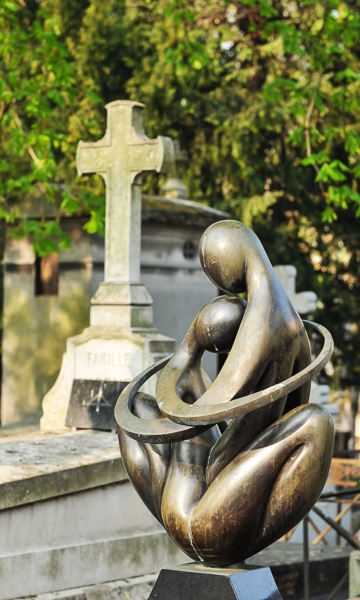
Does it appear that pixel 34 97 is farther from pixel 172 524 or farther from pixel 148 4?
pixel 172 524

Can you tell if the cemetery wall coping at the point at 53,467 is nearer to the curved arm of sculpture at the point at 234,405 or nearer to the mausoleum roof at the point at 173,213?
the curved arm of sculpture at the point at 234,405

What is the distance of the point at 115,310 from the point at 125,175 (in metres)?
1.17

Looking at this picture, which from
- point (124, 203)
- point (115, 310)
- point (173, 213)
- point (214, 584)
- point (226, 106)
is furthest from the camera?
point (226, 106)

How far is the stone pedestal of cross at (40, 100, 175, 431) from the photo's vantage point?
8227 millimetres

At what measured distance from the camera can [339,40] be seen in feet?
41.5

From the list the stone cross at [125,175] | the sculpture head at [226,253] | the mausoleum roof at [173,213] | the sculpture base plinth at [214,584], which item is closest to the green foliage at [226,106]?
the mausoleum roof at [173,213]

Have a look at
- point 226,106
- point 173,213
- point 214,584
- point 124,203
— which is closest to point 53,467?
point 214,584

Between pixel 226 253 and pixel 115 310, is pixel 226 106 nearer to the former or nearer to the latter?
pixel 115 310

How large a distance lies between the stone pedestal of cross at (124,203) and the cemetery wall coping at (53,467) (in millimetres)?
1315

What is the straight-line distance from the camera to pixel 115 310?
8562 mm

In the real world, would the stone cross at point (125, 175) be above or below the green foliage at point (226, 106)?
below

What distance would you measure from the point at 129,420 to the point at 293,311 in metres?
0.85

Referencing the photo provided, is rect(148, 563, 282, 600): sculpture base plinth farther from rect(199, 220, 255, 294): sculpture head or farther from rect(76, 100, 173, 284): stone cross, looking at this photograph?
rect(76, 100, 173, 284): stone cross

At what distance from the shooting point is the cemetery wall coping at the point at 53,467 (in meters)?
6.13
